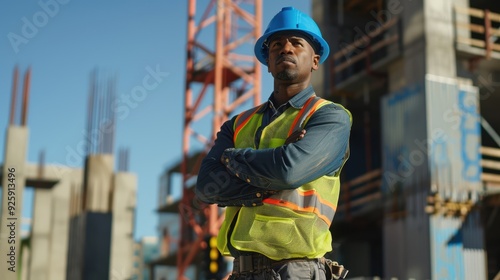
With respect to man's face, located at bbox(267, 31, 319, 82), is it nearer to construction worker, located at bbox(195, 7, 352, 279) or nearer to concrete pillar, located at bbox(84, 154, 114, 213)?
construction worker, located at bbox(195, 7, 352, 279)

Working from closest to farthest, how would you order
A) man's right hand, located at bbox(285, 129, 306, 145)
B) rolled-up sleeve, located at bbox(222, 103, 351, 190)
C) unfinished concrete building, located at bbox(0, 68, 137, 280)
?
1. rolled-up sleeve, located at bbox(222, 103, 351, 190)
2. man's right hand, located at bbox(285, 129, 306, 145)
3. unfinished concrete building, located at bbox(0, 68, 137, 280)

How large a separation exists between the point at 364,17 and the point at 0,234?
20.5 m

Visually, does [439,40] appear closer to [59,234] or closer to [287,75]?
[59,234]

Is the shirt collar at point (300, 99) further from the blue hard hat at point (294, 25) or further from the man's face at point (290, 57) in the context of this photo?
the blue hard hat at point (294, 25)

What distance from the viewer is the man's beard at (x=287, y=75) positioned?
163 inches

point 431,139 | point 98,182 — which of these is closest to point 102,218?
point 98,182

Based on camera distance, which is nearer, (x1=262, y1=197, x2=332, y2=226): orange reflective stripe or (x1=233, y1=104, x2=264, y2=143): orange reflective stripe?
(x1=262, y1=197, x2=332, y2=226): orange reflective stripe

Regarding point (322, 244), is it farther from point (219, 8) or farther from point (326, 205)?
point (219, 8)

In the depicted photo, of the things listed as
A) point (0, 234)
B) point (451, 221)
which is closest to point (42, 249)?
point (0, 234)

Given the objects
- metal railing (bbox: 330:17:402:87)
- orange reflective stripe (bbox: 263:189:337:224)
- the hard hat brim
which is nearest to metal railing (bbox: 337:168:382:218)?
metal railing (bbox: 330:17:402:87)

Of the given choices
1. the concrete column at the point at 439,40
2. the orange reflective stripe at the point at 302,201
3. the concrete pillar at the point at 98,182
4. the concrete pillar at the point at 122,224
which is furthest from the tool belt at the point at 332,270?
the concrete column at the point at 439,40

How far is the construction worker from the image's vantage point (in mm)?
3850

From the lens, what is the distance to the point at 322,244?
3914 mm

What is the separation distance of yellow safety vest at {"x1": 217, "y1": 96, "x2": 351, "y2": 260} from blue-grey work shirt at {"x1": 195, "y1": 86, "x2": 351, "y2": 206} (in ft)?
0.19
